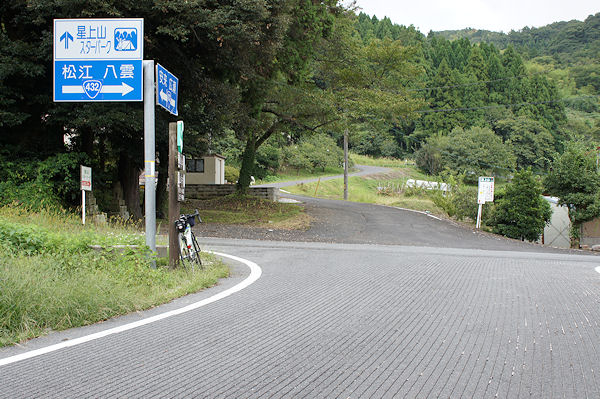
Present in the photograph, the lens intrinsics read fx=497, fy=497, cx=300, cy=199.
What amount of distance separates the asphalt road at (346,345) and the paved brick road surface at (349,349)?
14 millimetres

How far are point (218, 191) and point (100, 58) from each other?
65.9 ft

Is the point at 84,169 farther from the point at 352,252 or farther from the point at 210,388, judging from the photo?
the point at 210,388

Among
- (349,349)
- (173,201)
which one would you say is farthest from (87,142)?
(349,349)

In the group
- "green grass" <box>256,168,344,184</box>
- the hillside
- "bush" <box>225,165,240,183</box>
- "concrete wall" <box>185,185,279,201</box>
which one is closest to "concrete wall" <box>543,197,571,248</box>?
"concrete wall" <box>185,185,279,201</box>

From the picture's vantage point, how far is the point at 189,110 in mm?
17875

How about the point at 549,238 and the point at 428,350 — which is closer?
the point at 428,350

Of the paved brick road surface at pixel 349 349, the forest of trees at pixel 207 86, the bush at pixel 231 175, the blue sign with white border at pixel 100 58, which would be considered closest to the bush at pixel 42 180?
the forest of trees at pixel 207 86

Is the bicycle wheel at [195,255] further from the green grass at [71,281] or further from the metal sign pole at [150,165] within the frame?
the metal sign pole at [150,165]

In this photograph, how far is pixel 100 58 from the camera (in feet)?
27.4

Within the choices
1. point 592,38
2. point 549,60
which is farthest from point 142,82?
point 592,38

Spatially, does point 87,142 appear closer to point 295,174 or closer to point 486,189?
point 486,189

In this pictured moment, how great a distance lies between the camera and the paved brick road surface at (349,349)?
349cm

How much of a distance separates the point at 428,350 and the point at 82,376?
2.83 meters

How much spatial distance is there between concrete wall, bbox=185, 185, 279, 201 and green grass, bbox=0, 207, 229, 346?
1884 cm
